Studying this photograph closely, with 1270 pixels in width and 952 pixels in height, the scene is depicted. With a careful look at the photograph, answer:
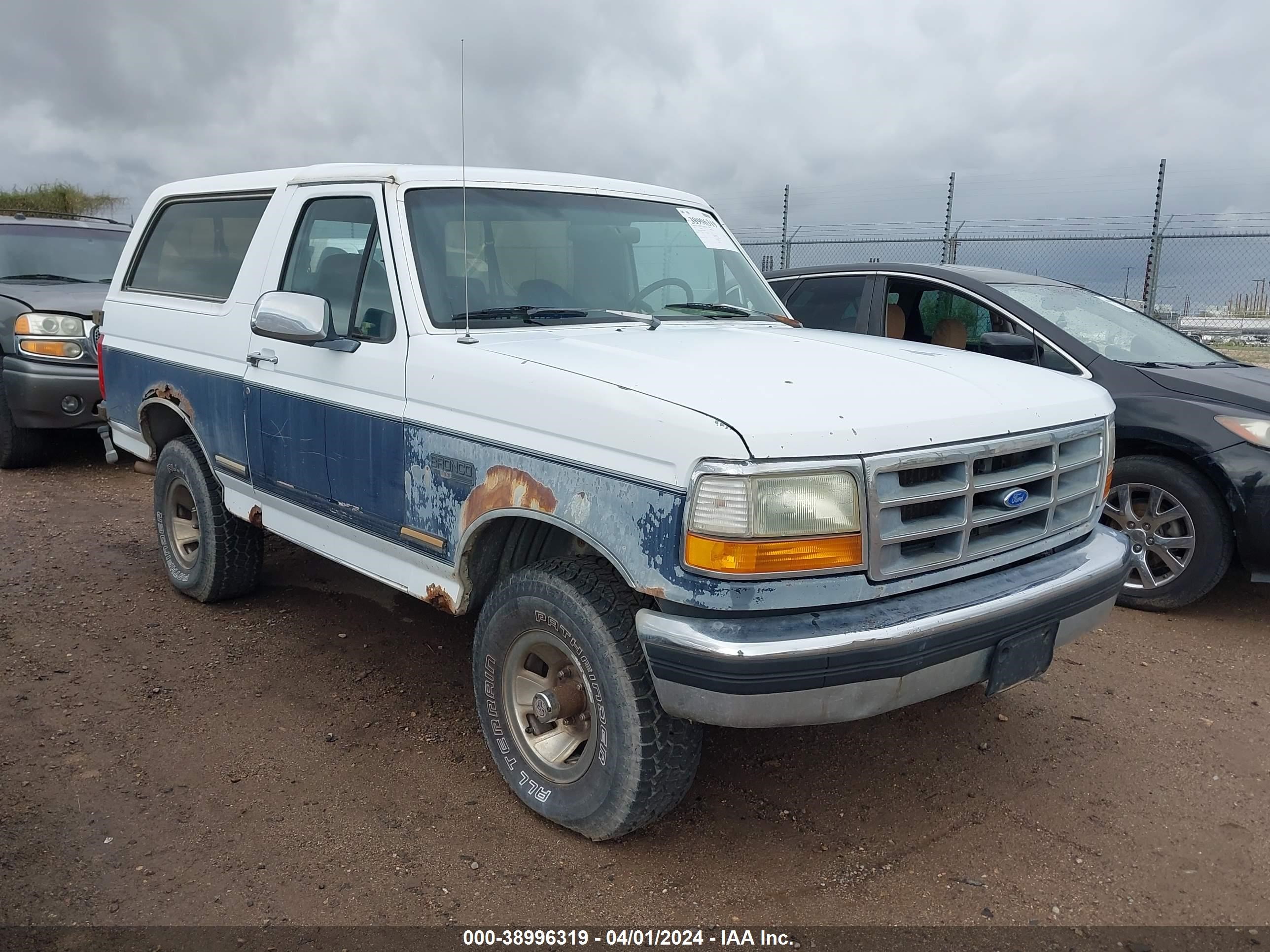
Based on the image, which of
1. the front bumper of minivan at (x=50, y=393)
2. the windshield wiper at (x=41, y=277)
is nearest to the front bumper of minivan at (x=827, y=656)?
the front bumper of minivan at (x=50, y=393)

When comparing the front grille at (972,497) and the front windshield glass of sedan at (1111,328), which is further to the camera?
the front windshield glass of sedan at (1111,328)

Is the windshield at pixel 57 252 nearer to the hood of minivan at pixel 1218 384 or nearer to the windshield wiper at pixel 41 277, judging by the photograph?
the windshield wiper at pixel 41 277

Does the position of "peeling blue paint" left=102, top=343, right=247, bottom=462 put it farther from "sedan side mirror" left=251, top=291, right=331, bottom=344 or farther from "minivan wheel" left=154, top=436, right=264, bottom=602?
"sedan side mirror" left=251, top=291, right=331, bottom=344

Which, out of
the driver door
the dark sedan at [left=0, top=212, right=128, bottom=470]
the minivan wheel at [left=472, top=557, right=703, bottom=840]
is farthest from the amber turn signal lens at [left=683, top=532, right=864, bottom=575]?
the dark sedan at [left=0, top=212, right=128, bottom=470]

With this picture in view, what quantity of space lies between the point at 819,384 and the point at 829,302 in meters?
3.59

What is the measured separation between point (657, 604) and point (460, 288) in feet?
4.67

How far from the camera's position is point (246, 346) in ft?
13.5

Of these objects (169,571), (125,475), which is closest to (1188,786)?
(169,571)

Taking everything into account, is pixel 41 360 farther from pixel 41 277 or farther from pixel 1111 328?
pixel 1111 328

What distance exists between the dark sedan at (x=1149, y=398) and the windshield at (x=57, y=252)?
6.80 m

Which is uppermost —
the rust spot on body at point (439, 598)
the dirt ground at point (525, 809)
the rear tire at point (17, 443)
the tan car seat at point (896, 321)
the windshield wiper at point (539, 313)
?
the windshield wiper at point (539, 313)

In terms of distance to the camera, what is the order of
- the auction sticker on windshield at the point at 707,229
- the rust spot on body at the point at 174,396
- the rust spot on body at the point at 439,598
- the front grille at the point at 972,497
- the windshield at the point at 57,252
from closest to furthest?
the front grille at the point at 972,497 < the rust spot on body at the point at 439,598 < the auction sticker on windshield at the point at 707,229 < the rust spot on body at the point at 174,396 < the windshield at the point at 57,252

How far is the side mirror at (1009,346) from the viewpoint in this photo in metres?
4.91

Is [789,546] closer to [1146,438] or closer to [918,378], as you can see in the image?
[918,378]
